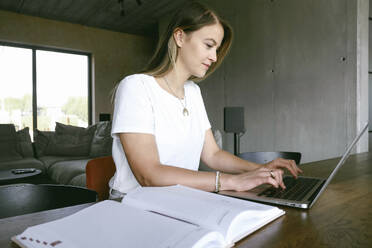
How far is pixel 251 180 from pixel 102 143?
391 centimetres

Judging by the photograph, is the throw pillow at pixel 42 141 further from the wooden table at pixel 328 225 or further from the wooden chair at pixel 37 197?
the wooden table at pixel 328 225

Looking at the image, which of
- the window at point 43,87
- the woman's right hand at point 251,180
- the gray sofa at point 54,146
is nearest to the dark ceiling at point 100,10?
the window at point 43,87

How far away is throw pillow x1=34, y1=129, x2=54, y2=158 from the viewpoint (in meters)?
4.79

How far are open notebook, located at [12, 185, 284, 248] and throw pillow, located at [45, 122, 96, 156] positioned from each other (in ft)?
13.9

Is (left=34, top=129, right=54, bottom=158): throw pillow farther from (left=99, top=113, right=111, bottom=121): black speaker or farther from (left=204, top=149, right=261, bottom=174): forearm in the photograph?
(left=204, top=149, right=261, bottom=174): forearm

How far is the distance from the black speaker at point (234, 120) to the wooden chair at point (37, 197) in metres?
2.94

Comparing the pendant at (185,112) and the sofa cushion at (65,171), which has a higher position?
the pendant at (185,112)

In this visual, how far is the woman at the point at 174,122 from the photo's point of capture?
97cm

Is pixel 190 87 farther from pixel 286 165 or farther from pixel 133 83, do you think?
pixel 286 165

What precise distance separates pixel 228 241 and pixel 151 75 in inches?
36.0

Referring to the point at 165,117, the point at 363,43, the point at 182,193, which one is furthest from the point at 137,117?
the point at 363,43

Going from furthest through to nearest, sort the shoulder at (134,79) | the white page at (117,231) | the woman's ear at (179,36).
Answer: the woman's ear at (179,36)
the shoulder at (134,79)
the white page at (117,231)

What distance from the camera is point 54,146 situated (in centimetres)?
468

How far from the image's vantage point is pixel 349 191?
0.94 meters
